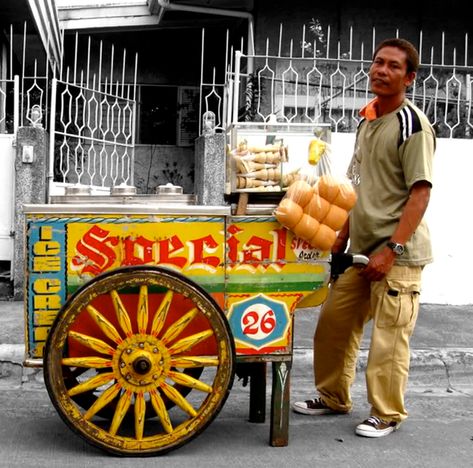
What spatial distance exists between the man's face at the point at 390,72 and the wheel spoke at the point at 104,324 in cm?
172

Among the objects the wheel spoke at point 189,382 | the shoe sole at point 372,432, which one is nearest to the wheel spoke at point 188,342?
the wheel spoke at point 189,382

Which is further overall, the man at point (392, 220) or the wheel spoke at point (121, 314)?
the man at point (392, 220)

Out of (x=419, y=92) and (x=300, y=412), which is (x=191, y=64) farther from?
(x=300, y=412)

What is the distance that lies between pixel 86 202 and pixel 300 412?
5.34ft

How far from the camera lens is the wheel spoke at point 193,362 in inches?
143

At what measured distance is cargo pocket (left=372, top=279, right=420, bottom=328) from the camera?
4023mm

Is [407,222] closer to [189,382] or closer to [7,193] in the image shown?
[189,382]

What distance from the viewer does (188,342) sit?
11.8 feet

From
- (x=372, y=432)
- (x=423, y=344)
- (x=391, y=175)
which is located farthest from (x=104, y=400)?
(x=423, y=344)

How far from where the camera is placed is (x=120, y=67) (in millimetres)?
11406

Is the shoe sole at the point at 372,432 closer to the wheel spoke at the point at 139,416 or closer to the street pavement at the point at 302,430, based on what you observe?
the street pavement at the point at 302,430

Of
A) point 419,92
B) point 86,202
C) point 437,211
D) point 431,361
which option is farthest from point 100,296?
point 419,92

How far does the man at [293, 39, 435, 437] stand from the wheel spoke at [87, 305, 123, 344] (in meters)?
1.27

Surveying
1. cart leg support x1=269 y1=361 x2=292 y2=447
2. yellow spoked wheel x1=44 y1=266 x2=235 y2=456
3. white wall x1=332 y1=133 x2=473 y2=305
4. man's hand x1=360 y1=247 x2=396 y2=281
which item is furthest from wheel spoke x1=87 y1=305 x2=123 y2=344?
white wall x1=332 y1=133 x2=473 y2=305
